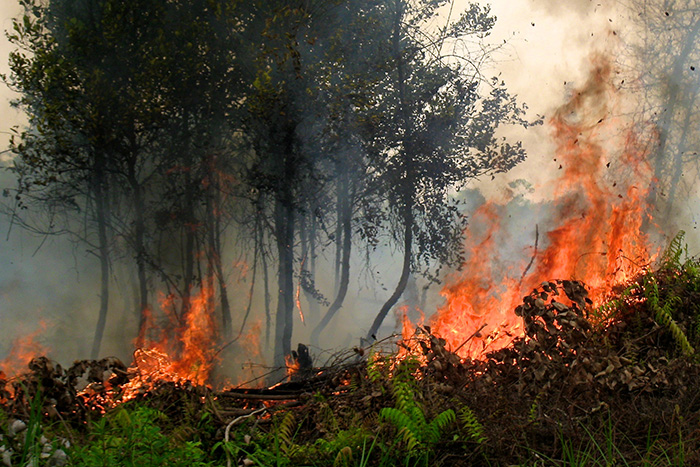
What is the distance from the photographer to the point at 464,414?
11.7ft

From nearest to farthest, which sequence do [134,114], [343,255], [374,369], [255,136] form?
[374,369], [134,114], [255,136], [343,255]

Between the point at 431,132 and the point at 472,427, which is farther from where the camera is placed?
the point at 431,132

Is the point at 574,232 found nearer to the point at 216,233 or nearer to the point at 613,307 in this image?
the point at 613,307

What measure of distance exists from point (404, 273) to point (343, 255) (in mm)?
738

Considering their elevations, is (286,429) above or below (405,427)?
Result: above

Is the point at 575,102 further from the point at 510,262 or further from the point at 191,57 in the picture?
the point at 191,57

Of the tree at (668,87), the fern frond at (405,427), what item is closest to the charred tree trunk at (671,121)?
the tree at (668,87)

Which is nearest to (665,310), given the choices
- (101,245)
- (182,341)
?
(182,341)

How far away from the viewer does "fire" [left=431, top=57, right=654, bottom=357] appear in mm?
6719

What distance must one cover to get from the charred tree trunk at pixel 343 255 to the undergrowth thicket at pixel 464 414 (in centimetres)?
108

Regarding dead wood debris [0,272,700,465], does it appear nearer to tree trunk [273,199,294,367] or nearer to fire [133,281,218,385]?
fire [133,281,218,385]

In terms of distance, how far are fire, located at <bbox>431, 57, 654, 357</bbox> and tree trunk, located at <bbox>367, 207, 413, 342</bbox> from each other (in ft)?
1.63

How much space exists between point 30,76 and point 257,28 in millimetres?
2200

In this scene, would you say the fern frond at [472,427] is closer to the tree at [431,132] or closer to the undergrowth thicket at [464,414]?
the undergrowth thicket at [464,414]
